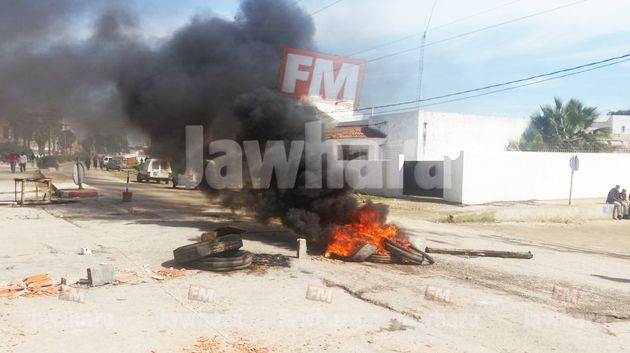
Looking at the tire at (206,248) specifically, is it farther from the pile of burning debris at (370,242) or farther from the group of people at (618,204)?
the group of people at (618,204)

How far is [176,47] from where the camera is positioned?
12.4 metres

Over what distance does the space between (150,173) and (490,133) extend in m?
22.1

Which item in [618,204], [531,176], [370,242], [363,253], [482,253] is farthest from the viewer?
[531,176]

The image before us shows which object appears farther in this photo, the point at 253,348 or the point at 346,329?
the point at 346,329

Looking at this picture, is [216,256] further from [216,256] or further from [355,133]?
[355,133]

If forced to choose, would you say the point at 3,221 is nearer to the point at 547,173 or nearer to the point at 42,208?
the point at 42,208

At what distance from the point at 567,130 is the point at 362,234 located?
26168mm

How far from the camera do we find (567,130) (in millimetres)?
30047

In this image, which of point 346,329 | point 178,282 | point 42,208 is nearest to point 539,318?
point 346,329

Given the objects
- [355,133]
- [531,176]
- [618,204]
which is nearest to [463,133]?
[531,176]

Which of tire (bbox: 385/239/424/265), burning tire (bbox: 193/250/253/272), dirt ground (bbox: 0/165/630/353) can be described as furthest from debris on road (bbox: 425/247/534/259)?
burning tire (bbox: 193/250/253/272)

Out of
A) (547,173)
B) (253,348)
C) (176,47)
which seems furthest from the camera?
(547,173)

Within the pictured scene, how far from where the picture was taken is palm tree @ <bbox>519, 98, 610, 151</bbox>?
29.5 meters

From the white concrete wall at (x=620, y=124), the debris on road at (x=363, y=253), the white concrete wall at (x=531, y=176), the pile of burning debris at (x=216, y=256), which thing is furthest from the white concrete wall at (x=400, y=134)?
the white concrete wall at (x=620, y=124)
